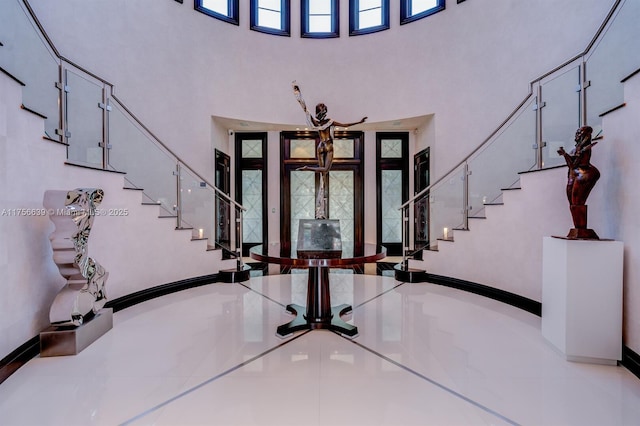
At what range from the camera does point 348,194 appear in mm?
6879

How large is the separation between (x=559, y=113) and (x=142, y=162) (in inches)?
205

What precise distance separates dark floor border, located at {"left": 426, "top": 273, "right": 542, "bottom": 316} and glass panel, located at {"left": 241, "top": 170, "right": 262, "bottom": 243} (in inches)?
164

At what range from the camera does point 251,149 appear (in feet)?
22.6

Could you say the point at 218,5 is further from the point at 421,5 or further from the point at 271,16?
the point at 421,5

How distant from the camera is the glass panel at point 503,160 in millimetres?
3370

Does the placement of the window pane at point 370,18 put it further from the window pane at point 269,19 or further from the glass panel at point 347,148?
the glass panel at point 347,148

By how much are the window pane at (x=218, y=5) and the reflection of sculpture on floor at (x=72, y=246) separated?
5.17 m

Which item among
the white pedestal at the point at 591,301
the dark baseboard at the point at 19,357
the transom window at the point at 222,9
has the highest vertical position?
the transom window at the point at 222,9

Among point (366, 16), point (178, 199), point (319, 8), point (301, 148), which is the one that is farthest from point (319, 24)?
point (178, 199)

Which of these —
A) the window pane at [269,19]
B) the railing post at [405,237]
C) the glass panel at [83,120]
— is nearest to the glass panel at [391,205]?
the railing post at [405,237]

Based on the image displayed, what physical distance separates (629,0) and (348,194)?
516 centimetres

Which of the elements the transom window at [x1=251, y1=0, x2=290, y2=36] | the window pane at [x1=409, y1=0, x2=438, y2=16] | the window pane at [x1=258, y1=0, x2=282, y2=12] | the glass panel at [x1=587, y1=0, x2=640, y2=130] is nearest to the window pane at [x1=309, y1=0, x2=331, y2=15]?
the transom window at [x1=251, y1=0, x2=290, y2=36]

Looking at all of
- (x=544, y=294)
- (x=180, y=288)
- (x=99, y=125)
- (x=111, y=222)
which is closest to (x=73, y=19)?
(x=99, y=125)

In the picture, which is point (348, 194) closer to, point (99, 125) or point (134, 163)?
point (134, 163)
